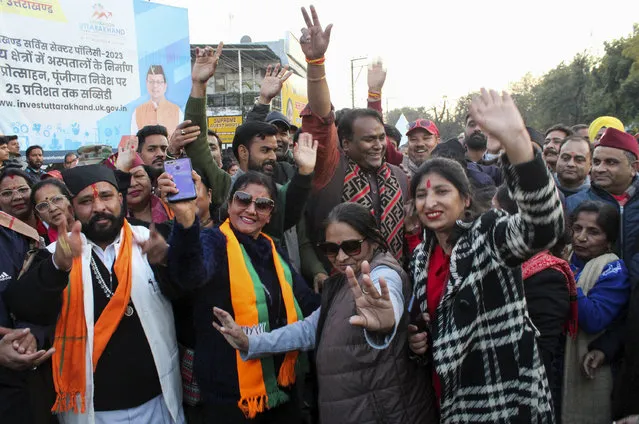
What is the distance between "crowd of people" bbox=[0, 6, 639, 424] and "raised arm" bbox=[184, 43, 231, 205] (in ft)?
0.04

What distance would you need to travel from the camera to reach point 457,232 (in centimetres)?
203

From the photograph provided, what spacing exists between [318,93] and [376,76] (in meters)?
1.12

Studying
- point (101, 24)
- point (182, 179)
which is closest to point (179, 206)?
point (182, 179)

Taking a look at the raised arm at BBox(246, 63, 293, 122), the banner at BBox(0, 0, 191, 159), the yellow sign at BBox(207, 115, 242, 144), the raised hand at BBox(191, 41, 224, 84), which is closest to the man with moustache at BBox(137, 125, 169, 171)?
the raised arm at BBox(246, 63, 293, 122)

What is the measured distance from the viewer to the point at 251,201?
8.48ft

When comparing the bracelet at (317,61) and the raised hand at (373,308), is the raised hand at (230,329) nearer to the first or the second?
the raised hand at (373,308)

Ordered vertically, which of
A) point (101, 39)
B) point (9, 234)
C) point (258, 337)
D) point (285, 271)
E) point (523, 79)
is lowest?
point (258, 337)

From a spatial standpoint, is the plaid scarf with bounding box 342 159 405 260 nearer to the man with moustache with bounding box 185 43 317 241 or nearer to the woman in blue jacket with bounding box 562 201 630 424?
the man with moustache with bounding box 185 43 317 241

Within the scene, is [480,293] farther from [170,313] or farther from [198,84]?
[198,84]

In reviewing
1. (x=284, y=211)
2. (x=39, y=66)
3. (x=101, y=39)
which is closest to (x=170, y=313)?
(x=284, y=211)

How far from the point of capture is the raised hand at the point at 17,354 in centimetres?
219

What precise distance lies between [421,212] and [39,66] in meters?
9.27

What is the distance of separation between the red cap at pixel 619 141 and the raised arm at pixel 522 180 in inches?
91.6

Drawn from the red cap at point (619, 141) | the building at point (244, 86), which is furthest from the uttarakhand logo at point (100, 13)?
the red cap at point (619, 141)
